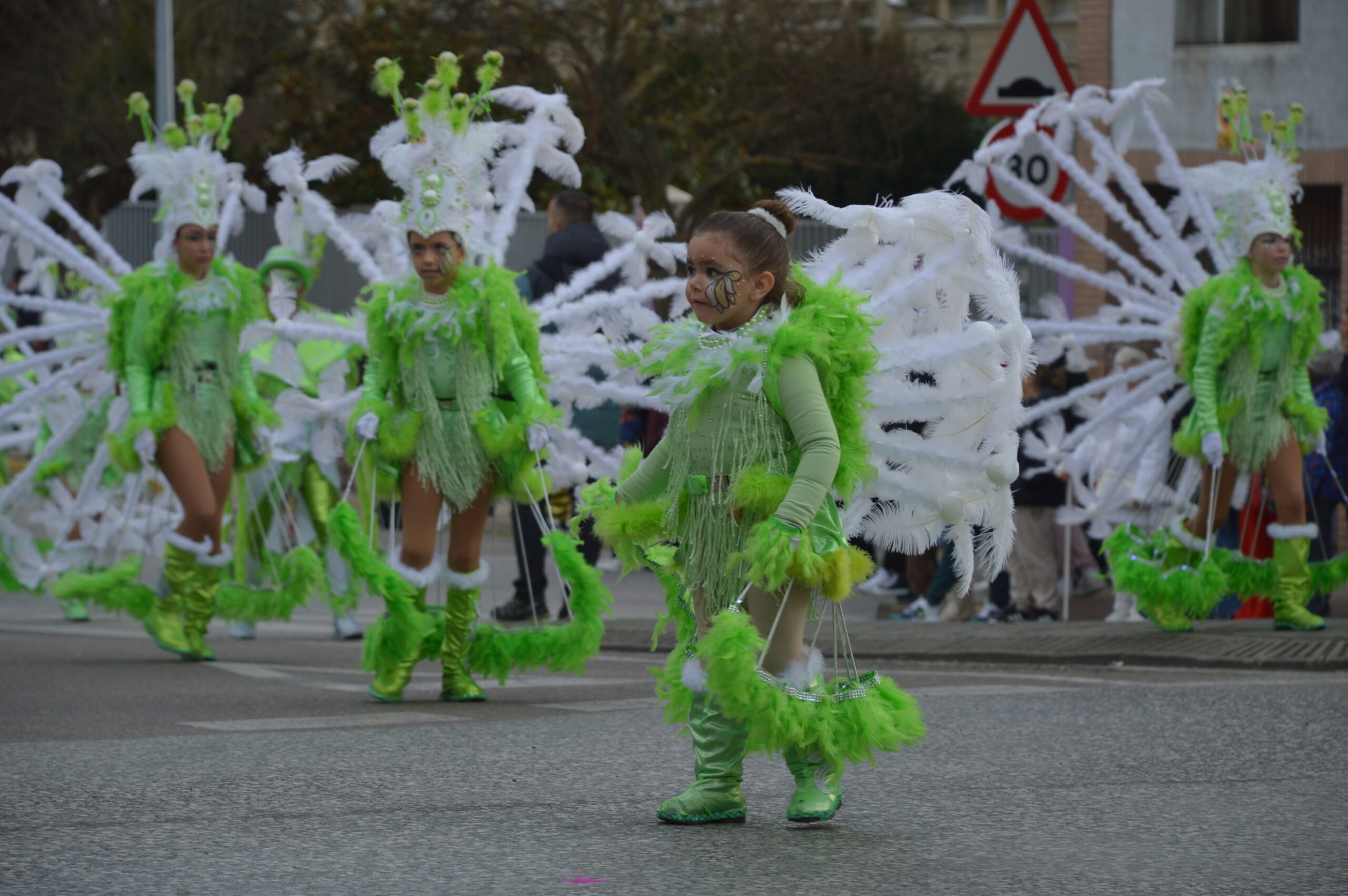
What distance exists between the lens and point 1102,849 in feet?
15.1

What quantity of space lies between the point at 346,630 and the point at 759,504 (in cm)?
643

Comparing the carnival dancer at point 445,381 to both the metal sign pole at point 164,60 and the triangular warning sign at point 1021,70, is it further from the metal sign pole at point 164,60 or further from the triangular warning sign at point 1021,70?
the metal sign pole at point 164,60

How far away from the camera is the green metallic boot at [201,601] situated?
9164 millimetres

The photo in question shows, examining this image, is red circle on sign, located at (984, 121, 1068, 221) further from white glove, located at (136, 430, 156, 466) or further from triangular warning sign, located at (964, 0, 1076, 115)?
white glove, located at (136, 430, 156, 466)


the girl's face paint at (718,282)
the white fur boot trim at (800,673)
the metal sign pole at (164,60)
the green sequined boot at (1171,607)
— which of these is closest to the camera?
the white fur boot trim at (800,673)

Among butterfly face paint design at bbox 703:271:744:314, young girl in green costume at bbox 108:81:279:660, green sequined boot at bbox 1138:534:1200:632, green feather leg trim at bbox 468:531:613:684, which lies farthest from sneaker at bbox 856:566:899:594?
butterfly face paint design at bbox 703:271:744:314

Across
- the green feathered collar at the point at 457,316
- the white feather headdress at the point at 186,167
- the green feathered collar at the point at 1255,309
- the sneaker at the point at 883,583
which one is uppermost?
the white feather headdress at the point at 186,167

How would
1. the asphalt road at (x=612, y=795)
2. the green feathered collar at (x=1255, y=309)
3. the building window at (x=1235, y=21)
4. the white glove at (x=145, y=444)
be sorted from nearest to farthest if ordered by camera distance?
the asphalt road at (x=612, y=795) → the white glove at (x=145, y=444) → the green feathered collar at (x=1255, y=309) → the building window at (x=1235, y=21)

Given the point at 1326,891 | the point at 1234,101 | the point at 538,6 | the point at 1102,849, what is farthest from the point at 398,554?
the point at 538,6

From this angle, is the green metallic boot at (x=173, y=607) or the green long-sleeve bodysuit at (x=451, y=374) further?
the green metallic boot at (x=173, y=607)

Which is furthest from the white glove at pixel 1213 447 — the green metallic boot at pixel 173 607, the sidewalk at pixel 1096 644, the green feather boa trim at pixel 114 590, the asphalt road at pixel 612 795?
the green feather boa trim at pixel 114 590

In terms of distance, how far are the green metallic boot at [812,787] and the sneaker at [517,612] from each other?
6.00 m

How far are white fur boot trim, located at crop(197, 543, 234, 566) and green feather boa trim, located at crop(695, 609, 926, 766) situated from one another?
489 centimetres

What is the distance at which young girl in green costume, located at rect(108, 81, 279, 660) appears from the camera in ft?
29.6
